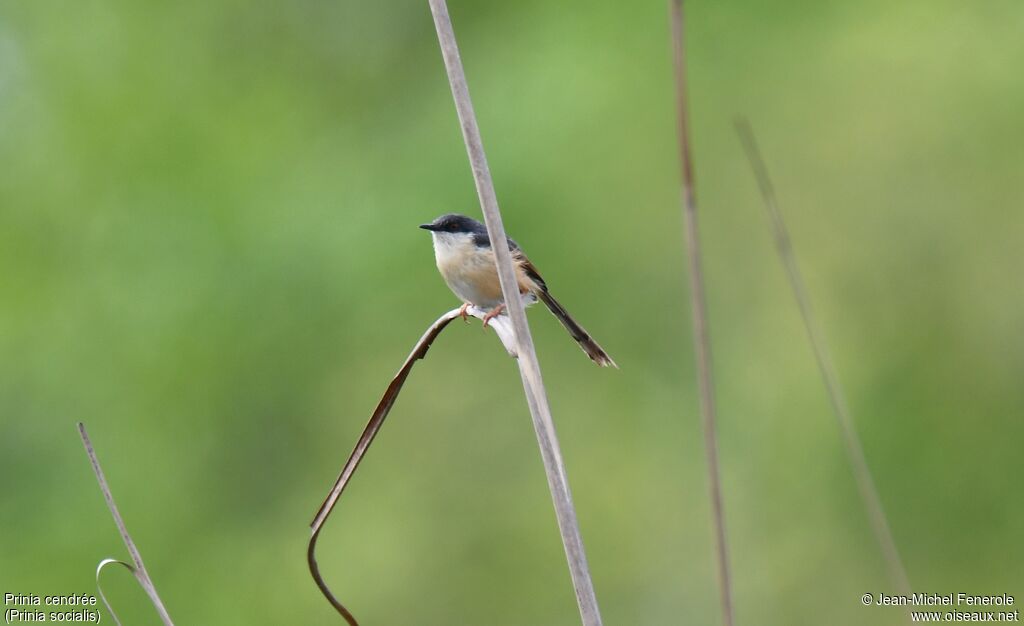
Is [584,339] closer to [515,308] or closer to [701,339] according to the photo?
[515,308]

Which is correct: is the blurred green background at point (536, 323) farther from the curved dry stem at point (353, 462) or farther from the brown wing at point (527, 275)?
the curved dry stem at point (353, 462)

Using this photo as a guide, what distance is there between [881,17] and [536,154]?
3423 millimetres

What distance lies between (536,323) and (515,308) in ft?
22.2

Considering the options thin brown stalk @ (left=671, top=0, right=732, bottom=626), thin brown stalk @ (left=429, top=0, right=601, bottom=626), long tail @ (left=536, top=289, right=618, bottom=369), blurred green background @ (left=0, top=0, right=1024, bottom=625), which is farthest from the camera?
blurred green background @ (left=0, top=0, right=1024, bottom=625)

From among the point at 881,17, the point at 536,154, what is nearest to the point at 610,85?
the point at 536,154

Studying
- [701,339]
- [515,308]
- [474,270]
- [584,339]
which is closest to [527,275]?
[474,270]

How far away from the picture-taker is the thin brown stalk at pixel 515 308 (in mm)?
2000

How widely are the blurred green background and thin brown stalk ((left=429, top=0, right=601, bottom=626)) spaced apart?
6.21 metres

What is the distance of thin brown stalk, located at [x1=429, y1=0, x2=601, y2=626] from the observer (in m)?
2.00

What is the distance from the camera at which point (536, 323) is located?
8.88 meters

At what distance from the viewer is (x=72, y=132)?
9.99m

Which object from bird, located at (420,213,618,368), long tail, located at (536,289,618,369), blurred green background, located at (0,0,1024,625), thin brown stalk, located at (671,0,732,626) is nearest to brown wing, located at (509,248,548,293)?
bird, located at (420,213,618,368)

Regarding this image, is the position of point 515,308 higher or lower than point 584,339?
higher

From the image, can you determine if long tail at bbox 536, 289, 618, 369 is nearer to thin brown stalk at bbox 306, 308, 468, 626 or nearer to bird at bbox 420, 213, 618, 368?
bird at bbox 420, 213, 618, 368
